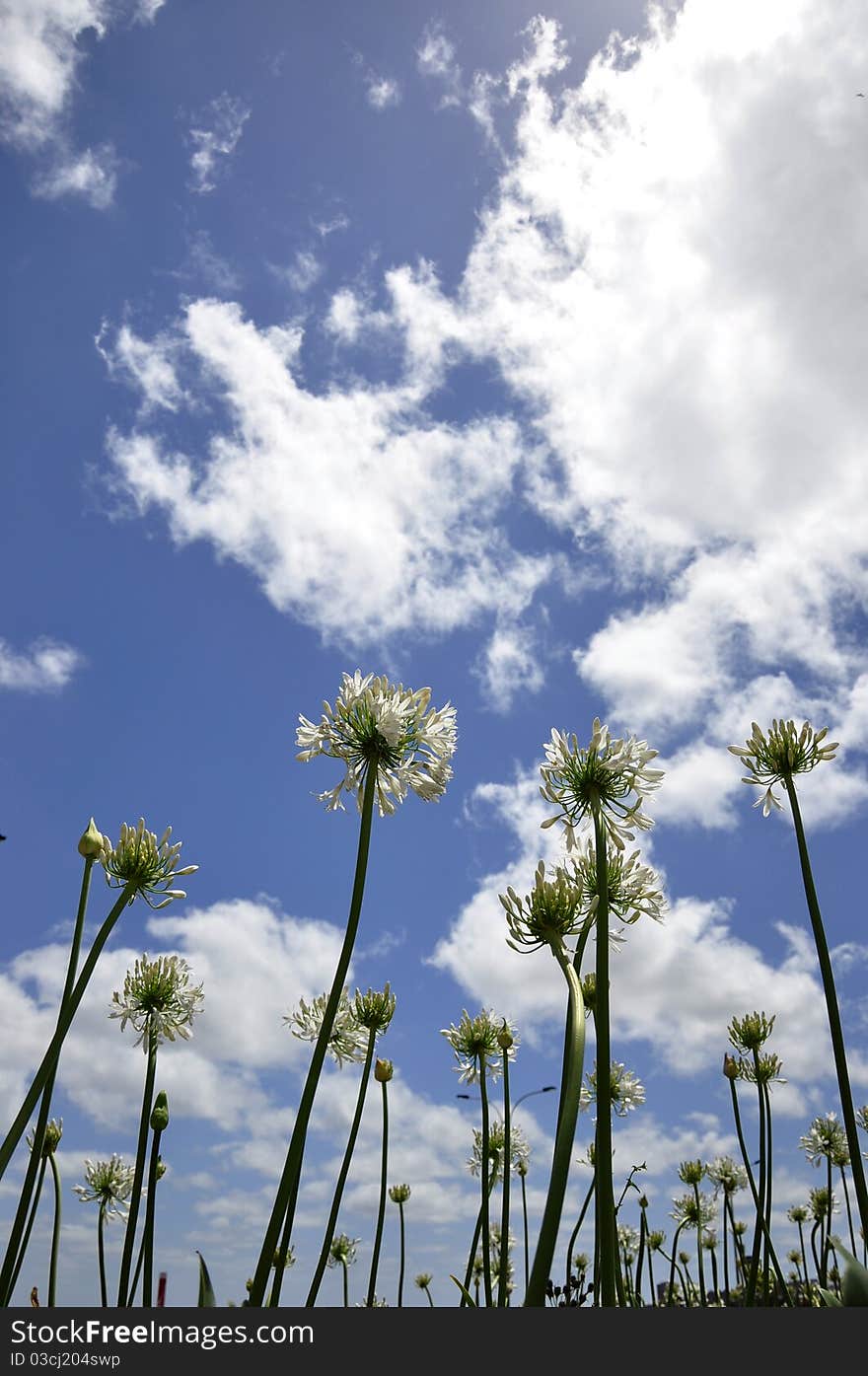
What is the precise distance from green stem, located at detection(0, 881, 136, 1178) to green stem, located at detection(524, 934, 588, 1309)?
1.96m

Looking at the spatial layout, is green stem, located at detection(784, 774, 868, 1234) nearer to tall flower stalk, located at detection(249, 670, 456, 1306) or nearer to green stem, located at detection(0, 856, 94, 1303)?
tall flower stalk, located at detection(249, 670, 456, 1306)

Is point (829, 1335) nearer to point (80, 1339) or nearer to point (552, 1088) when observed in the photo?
point (80, 1339)

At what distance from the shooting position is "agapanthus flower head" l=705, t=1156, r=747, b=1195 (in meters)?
12.9

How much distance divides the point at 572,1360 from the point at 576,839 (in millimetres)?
2552

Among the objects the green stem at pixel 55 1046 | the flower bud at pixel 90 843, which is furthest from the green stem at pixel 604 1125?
the flower bud at pixel 90 843

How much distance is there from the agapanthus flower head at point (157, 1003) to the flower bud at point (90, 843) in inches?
84.5

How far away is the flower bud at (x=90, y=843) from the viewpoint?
177 inches

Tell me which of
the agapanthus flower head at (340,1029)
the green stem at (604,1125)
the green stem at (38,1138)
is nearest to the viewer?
the green stem at (604,1125)

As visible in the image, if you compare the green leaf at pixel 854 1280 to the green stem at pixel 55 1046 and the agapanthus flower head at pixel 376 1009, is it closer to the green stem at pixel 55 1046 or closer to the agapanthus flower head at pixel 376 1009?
the green stem at pixel 55 1046

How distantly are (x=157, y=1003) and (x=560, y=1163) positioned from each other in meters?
4.13

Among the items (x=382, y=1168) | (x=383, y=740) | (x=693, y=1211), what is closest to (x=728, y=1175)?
(x=693, y=1211)

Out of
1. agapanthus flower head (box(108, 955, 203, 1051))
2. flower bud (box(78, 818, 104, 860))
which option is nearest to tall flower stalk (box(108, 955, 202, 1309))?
agapanthus flower head (box(108, 955, 203, 1051))

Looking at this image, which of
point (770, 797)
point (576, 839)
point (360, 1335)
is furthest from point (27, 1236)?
point (770, 797)

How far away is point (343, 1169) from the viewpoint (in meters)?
6.11
